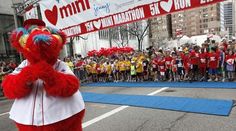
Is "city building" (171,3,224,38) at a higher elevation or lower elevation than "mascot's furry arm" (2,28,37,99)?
higher

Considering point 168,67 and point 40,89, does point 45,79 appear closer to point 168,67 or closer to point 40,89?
point 40,89

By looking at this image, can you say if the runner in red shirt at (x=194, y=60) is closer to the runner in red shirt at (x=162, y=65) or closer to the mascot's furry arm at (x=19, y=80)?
the runner in red shirt at (x=162, y=65)

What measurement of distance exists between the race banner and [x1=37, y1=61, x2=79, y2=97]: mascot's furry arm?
5419 millimetres

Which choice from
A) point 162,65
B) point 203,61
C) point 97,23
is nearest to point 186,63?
point 203,61

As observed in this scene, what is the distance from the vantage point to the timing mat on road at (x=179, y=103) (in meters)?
6.55

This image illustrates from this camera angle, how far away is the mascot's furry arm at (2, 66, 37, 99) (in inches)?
97.4

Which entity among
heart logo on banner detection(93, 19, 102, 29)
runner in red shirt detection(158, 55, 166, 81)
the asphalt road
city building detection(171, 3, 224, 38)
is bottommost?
the asphalt road

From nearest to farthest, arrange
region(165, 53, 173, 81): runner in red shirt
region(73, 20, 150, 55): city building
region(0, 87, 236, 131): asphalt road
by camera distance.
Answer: region(0, 87, 236, 131): asphalt road
region(165, 53, 173, 81): runner in red shirt
region(73, 20, 150, 55): city building

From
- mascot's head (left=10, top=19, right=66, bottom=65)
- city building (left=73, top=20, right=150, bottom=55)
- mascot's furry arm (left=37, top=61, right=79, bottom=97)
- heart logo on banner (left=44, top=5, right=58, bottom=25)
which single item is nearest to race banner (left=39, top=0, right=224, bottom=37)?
heart logo on banner (left=44, top=5, right=58, bottom=25)

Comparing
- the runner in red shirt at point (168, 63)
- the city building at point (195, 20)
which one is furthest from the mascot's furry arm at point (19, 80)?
the city building at point (195, 20)

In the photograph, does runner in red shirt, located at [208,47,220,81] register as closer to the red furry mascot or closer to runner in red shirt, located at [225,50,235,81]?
runner in red shirt, located at [225,50,235,81]

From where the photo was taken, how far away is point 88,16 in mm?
8977

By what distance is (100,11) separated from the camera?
8.64 m

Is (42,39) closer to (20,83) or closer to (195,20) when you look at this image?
(20,83)
